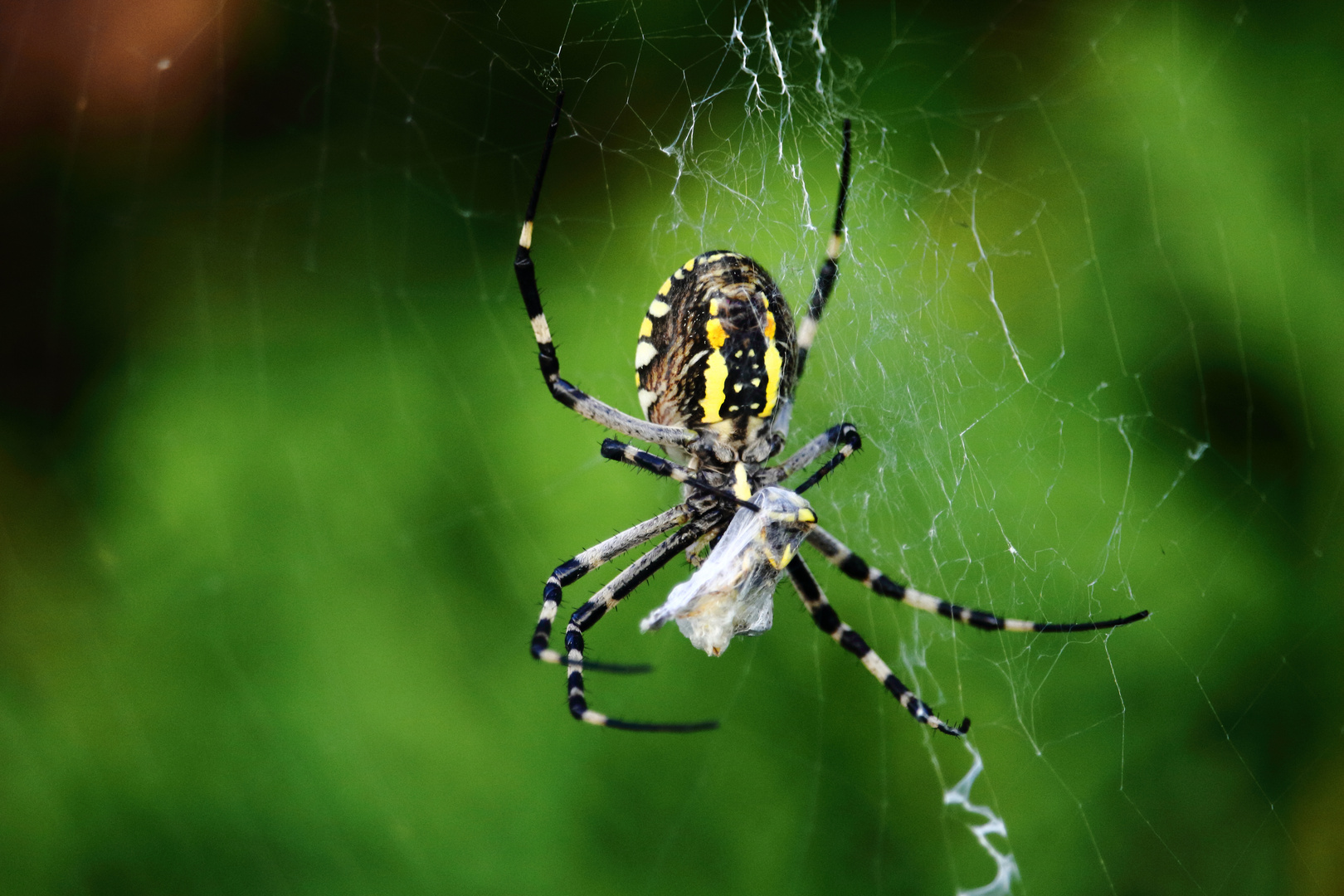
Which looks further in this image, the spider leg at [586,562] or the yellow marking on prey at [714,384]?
the spider leg at [586,562]

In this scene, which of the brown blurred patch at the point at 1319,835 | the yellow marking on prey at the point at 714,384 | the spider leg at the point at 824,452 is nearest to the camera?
the yellow marking on prey at the point at 714,384

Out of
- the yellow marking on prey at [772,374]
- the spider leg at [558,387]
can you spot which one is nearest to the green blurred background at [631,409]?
the yellow marking on prey at [772,374]

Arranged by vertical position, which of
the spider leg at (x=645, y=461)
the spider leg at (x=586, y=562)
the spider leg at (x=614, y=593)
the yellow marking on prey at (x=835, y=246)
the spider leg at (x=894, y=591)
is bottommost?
the spider leg at (x=894, y=591)

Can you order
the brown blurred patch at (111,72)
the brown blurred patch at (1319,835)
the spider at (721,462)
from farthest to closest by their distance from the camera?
the brown blurred patch at (111,72)
the brown blurred patch at (1319,835)
the spider at (721,462)

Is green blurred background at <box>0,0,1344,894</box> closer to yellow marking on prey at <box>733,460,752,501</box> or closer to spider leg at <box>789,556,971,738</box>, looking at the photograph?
spider leg at <box>789,556,971,738</box>

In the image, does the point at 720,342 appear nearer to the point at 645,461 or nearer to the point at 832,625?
the point at 645,461

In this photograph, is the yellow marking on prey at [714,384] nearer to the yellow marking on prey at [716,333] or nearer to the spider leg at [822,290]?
the yellow marking on prey at [716,333]

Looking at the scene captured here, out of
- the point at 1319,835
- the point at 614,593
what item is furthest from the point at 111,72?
the point at 1319,835

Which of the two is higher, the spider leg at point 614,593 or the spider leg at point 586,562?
the spider leg at point 586,562
